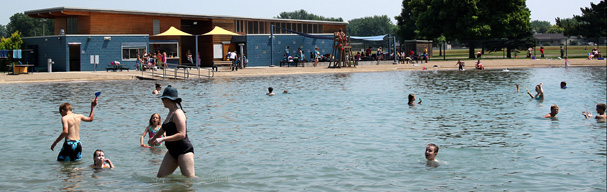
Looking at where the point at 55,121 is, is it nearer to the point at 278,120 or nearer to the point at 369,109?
the point at 278,120

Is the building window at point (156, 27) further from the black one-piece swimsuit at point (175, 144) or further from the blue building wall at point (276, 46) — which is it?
the black one-piece swimsuit at point (175, 144)

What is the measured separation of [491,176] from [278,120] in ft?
32.7

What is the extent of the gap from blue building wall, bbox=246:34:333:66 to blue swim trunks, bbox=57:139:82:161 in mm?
41708

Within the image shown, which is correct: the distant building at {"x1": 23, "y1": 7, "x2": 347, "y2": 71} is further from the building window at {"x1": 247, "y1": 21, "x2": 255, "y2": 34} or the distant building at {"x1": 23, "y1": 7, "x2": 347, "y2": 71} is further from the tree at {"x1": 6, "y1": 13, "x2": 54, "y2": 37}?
the tree at {"x1": 6, "y1": 13, "x2": 54, "y2": 37}

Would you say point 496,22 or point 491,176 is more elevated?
point 496,22

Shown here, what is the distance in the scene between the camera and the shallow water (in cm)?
1160

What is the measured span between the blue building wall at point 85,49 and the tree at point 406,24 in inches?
2265

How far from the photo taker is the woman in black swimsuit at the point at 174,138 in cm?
941

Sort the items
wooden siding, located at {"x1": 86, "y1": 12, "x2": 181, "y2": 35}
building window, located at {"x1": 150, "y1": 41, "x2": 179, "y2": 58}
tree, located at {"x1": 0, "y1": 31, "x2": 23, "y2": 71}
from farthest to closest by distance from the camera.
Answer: building window, located at {"x1": 150, "y1": 41, "x2": 179, "y2": 58}, wooden siding, located at {"x1": 86, "y1": 12, "x2": 181, "y2": 35}, tree, located at {"x1": 0, "y1": 31, "x2": 23, "y2": 71}

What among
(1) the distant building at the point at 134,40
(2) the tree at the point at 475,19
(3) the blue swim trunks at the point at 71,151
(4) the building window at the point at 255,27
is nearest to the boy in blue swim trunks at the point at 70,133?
(3) the blue swim trunks at the point at 71,151

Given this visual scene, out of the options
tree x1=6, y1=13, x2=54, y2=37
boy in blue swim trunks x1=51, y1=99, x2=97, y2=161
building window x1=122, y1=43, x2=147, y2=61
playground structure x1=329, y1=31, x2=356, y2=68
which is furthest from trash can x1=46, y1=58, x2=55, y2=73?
tree x1=6, y1=13, x2=54, y2=37

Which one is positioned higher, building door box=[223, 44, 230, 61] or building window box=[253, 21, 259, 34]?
building window box=[253, 21, 259, 34]

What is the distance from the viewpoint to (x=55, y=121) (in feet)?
68.0

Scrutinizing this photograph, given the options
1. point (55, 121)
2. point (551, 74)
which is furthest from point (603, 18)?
point (55, 121)
